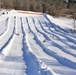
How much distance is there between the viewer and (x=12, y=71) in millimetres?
7984

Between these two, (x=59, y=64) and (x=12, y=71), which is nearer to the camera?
(x=12, y=71)

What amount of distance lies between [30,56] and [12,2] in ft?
139

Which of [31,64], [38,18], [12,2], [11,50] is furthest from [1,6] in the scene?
[31,64]

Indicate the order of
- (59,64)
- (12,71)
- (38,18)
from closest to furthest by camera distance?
(12,71)
(59,64)
(38,18)

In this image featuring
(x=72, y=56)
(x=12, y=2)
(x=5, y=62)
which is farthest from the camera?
(x=12, y=2)

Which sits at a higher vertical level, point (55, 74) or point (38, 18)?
point (55, 74)

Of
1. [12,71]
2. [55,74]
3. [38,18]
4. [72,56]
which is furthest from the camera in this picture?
[38,18]

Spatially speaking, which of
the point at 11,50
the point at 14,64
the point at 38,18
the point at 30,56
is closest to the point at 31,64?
the point at 14,64

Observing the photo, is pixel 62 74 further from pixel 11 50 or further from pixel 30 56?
pixel 11 50

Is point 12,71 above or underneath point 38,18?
above

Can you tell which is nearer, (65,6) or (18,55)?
(18,55)

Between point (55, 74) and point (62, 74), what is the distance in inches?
→ 9.5

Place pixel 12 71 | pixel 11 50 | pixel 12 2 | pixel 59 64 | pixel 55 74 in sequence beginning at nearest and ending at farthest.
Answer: pixel 55 74, pixel 12 71, pixel 59 64, pixel 11 50, pixel 12 2

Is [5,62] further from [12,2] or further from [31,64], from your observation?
[12,2]
